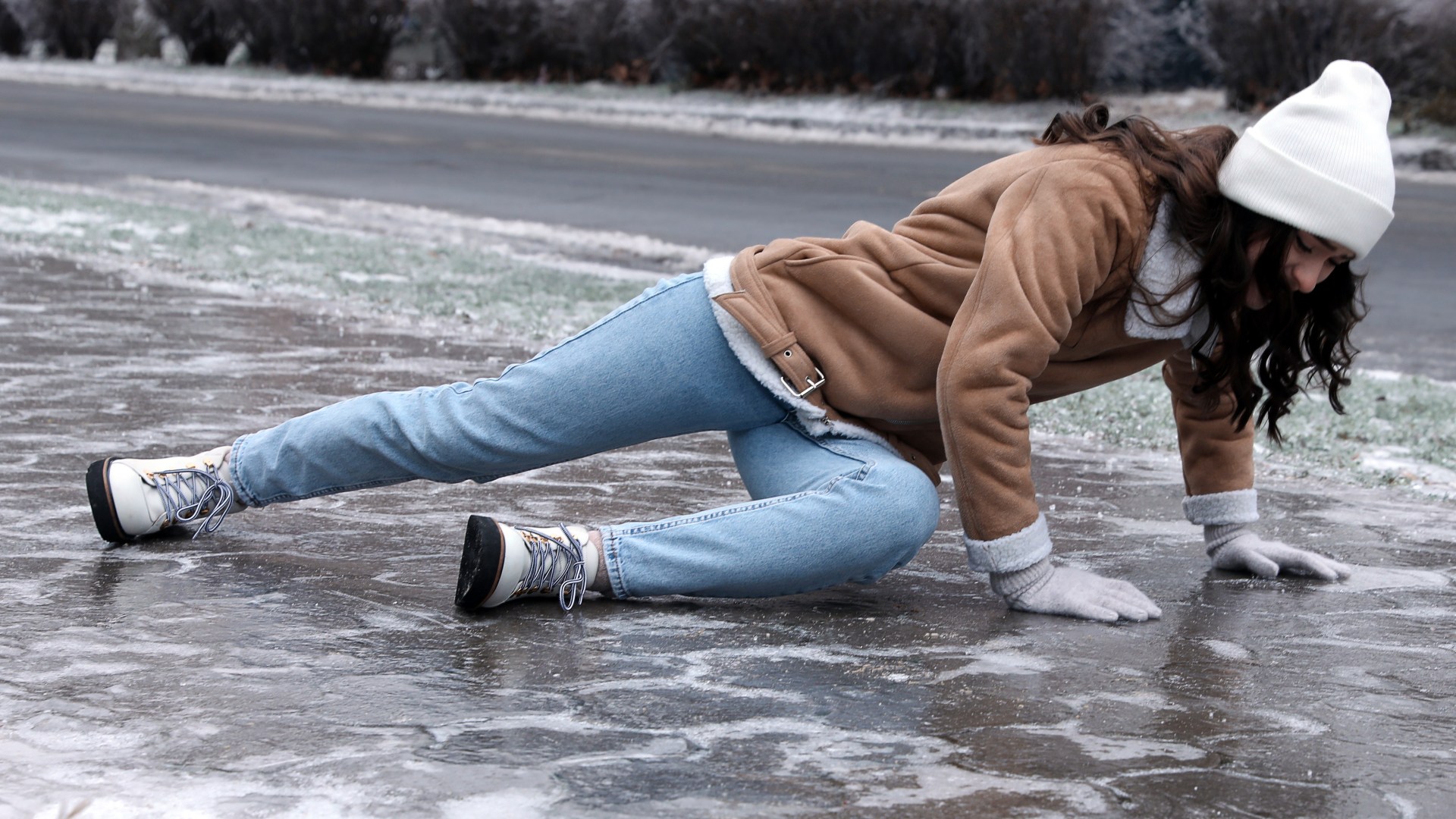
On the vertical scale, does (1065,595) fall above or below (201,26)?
below

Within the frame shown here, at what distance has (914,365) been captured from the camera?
2.78m

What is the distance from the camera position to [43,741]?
207cm

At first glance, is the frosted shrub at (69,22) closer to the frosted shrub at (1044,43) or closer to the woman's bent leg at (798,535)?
the frosted shrub at (1044,43)

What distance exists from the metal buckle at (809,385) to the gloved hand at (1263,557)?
3.24 ft

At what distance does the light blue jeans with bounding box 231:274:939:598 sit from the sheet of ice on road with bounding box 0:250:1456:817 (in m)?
0.12

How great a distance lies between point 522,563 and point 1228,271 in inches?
50.3

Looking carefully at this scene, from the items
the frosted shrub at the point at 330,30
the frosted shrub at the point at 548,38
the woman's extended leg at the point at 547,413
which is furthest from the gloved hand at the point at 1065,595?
the frosted shrub at the point at 330,30

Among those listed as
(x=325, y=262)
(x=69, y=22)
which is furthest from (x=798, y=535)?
(x=69, y=22)

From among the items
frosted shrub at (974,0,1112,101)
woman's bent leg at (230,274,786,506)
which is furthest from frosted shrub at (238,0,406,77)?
woman's bent leg at (230,274,786,506)

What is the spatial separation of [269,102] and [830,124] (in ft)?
23.5

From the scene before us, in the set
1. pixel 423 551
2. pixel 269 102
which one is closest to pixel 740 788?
pixel 423 551

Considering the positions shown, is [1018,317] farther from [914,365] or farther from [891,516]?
[891,516]

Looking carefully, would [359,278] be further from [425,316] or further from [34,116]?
[34,116]

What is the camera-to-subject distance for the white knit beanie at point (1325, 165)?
2.51 m
